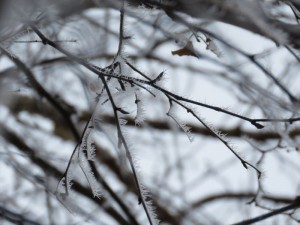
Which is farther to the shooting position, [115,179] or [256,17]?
[115,179]

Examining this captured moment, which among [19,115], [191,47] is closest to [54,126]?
[19,115]

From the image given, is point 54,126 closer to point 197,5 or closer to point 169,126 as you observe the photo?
point 169,126

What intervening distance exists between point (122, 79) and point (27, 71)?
2.00 feet

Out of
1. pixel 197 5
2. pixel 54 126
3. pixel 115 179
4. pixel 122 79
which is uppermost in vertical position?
pixel 54 126

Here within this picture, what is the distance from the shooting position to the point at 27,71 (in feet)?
4.89

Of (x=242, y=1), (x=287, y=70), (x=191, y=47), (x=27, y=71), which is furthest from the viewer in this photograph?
(x=287, y=70)

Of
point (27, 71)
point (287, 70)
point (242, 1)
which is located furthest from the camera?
point (287, 70)

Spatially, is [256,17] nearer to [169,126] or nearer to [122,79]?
[122,79]

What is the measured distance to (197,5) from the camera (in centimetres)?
105

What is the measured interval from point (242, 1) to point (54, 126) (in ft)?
7.95

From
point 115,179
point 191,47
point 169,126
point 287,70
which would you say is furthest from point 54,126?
point 191,47

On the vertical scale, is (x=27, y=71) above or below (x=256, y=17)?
A: above

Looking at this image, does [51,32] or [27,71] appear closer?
[51,32]

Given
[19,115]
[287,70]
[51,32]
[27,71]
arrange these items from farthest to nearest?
[19,115]
[287,70]
[27,71]
[51,32]
